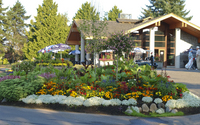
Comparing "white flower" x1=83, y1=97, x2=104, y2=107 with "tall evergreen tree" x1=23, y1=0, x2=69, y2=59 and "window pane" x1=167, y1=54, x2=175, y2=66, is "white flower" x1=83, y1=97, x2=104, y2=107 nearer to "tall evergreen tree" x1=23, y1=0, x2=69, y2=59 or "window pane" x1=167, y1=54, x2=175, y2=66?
"window pane" x1=167, y1=54, x2=175, y2=66

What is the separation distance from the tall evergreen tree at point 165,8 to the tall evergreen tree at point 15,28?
1285 inches

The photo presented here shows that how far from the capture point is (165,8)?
162 ft

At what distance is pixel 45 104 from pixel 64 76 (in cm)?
258

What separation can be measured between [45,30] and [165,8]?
28.0m

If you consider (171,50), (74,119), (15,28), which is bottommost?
(74,119)

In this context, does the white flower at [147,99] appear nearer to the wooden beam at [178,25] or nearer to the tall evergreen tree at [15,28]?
the wooden beam at [178,25]

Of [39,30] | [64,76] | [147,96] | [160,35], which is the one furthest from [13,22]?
[147,96]

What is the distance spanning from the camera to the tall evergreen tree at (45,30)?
3956cm

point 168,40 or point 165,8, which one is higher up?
point 165,8

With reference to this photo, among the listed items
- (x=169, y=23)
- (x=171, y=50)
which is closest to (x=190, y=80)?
(x=171, y=50)

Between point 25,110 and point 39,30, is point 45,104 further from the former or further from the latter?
point 39,30

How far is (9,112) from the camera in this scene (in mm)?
5789

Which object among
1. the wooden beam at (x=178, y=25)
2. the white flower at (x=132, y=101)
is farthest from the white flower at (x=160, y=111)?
the wooden beam at (x=178, y=25)

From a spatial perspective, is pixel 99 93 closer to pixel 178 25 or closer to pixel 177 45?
pixel 178 25
